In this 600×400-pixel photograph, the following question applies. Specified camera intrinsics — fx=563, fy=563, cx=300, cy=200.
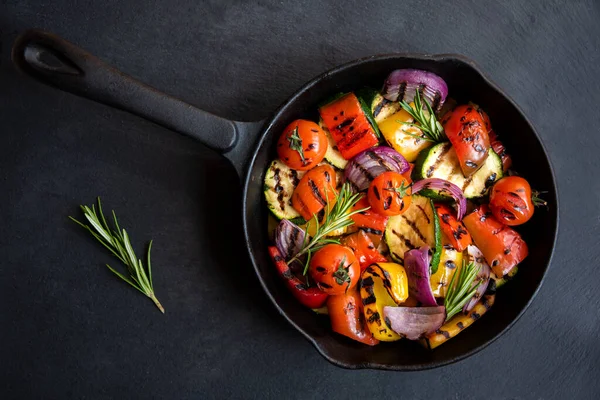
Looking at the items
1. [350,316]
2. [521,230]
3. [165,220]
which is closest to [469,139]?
[521,230]

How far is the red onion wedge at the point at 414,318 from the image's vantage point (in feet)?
6.83

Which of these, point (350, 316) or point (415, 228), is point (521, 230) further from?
point (350, 316)

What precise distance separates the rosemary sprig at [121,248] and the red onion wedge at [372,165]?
36.0 inches

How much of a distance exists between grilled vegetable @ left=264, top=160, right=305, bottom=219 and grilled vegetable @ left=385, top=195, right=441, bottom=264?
40cm

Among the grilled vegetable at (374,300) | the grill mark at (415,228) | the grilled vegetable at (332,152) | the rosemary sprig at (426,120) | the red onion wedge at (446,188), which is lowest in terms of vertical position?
the grilled vegetable at (374,300)

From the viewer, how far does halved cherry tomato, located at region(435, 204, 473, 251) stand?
2.11 m

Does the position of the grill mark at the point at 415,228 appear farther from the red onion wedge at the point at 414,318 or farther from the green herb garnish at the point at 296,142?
the green herb garnish at the point at 296,142

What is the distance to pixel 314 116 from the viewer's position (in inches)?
90.1

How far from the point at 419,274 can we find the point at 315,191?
0.49 meters

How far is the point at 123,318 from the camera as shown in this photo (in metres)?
2.39

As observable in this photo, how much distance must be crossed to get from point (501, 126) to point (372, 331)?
0.96 meters

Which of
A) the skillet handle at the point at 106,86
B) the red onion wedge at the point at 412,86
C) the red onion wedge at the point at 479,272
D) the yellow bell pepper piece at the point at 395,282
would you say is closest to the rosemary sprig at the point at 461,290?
the red onion wedge at the point at 479,272

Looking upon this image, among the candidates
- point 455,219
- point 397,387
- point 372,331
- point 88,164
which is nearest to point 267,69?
point 88,164

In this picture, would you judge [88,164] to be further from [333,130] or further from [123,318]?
[333,130]
